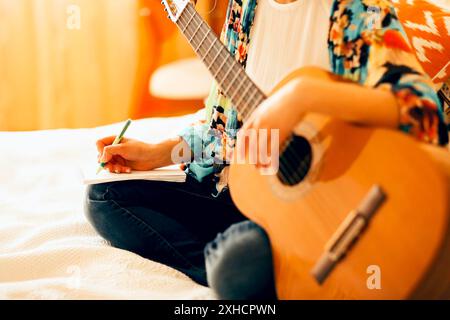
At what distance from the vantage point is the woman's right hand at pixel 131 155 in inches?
41.3

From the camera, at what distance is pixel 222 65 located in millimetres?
880

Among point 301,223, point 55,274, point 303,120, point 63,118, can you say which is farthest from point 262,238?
point 63,118

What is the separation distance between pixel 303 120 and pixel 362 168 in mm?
125

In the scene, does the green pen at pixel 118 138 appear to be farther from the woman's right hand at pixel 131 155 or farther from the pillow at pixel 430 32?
the pillow at pixel 430 32

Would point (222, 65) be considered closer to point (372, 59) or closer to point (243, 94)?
point (243, 94)

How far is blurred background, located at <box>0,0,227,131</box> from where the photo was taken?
7.27 feet

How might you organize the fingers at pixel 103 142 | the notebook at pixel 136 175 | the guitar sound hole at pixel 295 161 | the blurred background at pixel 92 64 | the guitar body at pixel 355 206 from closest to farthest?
the guitar body at pixel 355 206
the guitar sound hole at pixel 295 161
the notebook at pixel 136 175
the fingers at pixel 103 142
the blurred background at pixel 92 64

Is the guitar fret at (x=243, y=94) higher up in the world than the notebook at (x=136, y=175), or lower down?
higher up

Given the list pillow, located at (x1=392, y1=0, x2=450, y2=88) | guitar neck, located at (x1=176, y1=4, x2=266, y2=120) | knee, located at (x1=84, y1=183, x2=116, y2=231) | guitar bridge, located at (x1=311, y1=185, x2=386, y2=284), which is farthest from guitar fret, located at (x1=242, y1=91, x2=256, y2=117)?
pillow, located at (x1=392, y1=0, x2=450, y2=88)

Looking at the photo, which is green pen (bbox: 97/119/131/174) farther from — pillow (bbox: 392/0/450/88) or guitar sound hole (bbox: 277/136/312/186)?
pillow (bbox: 392/0/450/88)

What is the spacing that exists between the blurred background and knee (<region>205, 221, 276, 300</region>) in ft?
5.74

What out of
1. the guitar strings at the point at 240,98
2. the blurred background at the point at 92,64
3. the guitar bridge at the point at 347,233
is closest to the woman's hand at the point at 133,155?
the guitar strings at the point at 240,98

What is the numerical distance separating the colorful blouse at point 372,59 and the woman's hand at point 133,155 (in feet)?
0.34

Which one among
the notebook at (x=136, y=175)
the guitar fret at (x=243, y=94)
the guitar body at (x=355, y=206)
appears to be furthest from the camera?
the notebook at (x=136, y=175)
